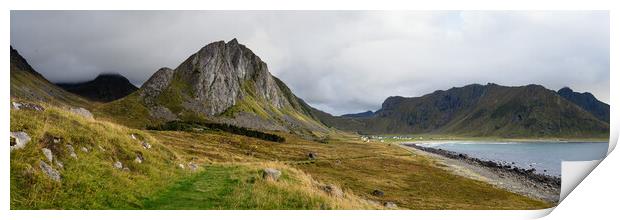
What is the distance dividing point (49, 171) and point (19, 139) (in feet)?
9.54

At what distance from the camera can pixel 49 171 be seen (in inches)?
856

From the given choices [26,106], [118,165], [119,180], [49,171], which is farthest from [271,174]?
[26,106]

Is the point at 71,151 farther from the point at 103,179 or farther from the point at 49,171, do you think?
the point at 49,171

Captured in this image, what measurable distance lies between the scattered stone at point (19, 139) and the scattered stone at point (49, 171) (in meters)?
1.91

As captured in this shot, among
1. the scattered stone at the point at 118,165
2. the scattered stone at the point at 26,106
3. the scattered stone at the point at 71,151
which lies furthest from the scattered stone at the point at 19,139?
the scattered stone at the point at 118,165

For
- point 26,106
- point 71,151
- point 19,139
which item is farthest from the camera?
point 26,106

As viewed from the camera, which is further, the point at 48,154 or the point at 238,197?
the point at 238,197

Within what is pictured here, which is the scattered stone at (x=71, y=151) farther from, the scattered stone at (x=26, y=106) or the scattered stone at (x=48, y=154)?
the scattered stone at (x=26, y=106)

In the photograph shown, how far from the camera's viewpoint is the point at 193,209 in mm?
24797

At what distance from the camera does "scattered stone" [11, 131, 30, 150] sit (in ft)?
74.5

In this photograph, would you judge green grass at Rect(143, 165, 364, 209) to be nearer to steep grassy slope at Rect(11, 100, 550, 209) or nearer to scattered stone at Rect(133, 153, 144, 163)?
steep grassy slope at Rect(11, 100, 550, 209)
